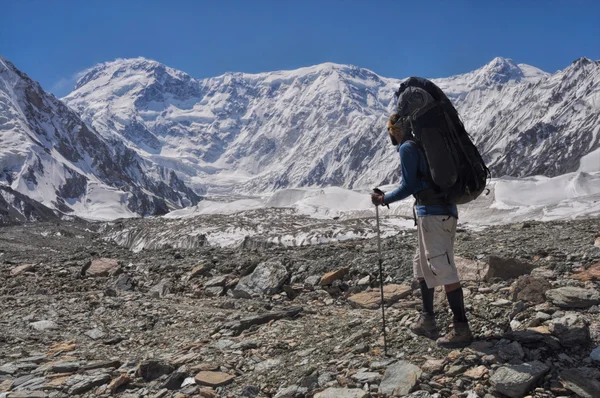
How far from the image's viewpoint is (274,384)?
5.06 m

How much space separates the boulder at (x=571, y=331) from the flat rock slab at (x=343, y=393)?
2074 mm

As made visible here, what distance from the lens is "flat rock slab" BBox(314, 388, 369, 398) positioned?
4.42 metres

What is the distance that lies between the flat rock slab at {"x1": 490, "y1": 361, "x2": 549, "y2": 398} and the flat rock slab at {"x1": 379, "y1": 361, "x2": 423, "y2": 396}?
2.30 feet

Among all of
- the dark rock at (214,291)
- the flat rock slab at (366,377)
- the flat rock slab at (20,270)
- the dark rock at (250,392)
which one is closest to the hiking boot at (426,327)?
the flat rock slab at (366,377)

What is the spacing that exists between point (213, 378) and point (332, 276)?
5.15 meters

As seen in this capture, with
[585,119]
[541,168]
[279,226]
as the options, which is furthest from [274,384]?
[585,119]

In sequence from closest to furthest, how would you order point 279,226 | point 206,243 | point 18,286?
point 18,286 < point 206,243 < point 279,226

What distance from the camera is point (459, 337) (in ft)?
16.7

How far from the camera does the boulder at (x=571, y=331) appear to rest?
15.5 ft

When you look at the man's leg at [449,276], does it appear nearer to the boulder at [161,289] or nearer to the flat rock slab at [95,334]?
the flat rock slab at [95,334]

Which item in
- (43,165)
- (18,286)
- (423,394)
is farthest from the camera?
(43,165)

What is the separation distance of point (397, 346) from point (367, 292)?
334 centimetres

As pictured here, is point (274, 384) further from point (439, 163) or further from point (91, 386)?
point (439, 163)

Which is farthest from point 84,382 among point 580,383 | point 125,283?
point 125,283
